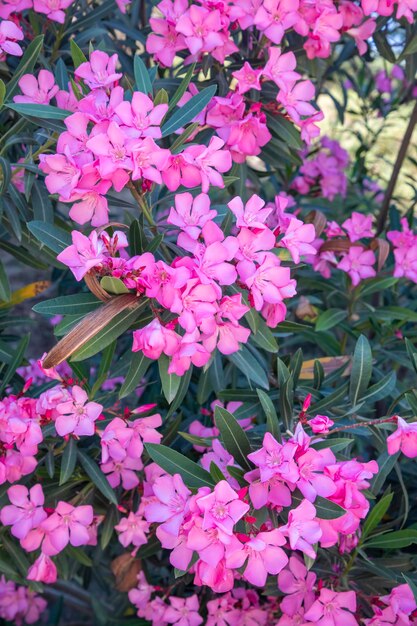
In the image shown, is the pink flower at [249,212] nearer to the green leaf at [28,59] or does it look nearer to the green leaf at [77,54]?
the green leaf at [77,54]

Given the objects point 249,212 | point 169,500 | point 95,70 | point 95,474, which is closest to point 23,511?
point 95,474

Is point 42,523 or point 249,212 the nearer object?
point 249,212

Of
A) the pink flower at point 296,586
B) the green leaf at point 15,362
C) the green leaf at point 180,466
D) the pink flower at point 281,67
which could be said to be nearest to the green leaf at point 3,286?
the green leaf at point 15,362

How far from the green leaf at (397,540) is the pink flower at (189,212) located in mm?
680

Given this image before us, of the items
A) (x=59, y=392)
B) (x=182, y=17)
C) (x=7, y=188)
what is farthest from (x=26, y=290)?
(x=182, y=17)

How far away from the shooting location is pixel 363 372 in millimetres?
1529

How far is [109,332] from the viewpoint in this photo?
1311 mm

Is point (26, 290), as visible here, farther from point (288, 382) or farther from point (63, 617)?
point (63, 617)

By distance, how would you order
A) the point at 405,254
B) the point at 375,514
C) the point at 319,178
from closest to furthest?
1. the point at 375,514
2. the point at 405,254
3. the point at 319,178

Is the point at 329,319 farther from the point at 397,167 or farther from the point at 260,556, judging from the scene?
the point at 260,556

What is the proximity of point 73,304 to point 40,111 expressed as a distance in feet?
1.10

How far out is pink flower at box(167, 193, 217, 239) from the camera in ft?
4.34

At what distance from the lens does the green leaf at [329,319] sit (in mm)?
1982

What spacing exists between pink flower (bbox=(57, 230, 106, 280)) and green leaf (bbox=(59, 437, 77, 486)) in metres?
0.50
